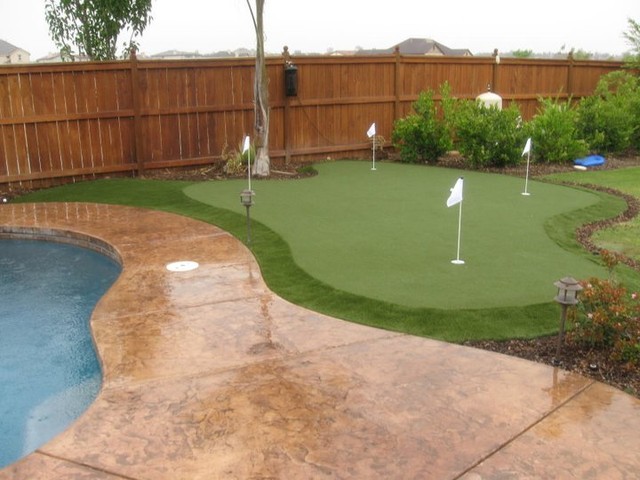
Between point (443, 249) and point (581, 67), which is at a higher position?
point (581, 67)

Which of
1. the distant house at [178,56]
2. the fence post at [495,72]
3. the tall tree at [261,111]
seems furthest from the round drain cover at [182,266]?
the fence post at [495,72]

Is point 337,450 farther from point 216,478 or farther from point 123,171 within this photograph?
point 123,171

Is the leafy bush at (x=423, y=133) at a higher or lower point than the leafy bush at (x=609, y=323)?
higher

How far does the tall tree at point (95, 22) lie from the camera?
47.5ft

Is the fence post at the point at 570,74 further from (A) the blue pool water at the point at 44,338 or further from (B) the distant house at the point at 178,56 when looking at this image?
(A) the blue pool water at the point at 44,338

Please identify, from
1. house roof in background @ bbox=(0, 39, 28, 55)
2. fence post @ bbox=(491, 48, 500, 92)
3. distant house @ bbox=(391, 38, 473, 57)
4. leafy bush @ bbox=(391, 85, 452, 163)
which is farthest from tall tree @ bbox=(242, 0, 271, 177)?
distant house @ bbox=(391, 38, 473, 57)

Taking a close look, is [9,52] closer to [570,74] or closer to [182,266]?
[570,74]

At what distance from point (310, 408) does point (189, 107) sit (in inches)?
342

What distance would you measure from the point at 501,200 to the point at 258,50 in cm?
477

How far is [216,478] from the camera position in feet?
9.00

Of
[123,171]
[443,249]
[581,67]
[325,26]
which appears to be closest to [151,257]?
[443,249]

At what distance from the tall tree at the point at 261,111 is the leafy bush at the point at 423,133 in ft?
10.4

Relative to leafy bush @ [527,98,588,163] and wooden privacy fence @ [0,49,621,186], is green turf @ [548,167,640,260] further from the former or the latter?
wooden privacy fence @ [0,49,621,186]

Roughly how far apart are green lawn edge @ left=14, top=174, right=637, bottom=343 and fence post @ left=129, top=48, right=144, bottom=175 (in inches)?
97.8
